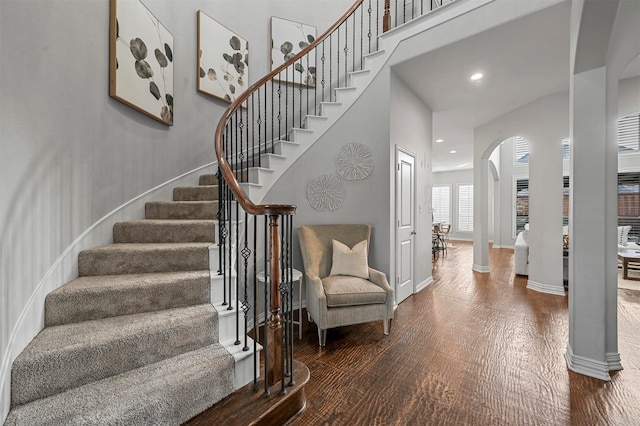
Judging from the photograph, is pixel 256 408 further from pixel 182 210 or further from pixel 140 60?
pixel 140 60

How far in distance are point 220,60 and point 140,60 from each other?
1272 mm

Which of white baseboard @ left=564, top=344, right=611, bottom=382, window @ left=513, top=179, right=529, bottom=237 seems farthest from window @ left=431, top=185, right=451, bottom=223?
white baseboard @ left=564, top=344, right=611, bottom=382

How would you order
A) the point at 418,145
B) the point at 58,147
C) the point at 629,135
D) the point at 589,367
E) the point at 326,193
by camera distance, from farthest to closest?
the point at 629,135 < the point at 418,145 < the point at 326,193 < the point at 589,367 < the point at 58,147

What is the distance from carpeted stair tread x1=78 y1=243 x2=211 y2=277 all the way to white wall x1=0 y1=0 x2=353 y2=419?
4.1 inches

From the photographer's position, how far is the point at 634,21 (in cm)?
196

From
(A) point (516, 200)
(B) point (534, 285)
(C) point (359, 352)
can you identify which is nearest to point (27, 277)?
(C) point (359, 352)

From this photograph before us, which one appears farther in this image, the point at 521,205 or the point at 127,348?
the point at 521,205

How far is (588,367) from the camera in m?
2.18

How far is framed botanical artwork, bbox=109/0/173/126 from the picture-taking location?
2.64 m

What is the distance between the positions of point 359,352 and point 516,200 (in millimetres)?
8783

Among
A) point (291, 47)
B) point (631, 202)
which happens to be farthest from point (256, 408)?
point (631, 202)

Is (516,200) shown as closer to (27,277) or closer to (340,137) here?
(340,137)

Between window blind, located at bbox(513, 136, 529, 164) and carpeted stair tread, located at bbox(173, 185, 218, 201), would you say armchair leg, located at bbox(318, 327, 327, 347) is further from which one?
window blind, located at bbox(513, 136, 529, 164)

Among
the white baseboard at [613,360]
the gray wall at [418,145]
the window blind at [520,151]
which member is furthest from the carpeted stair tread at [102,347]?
the window blind at [520,151]
